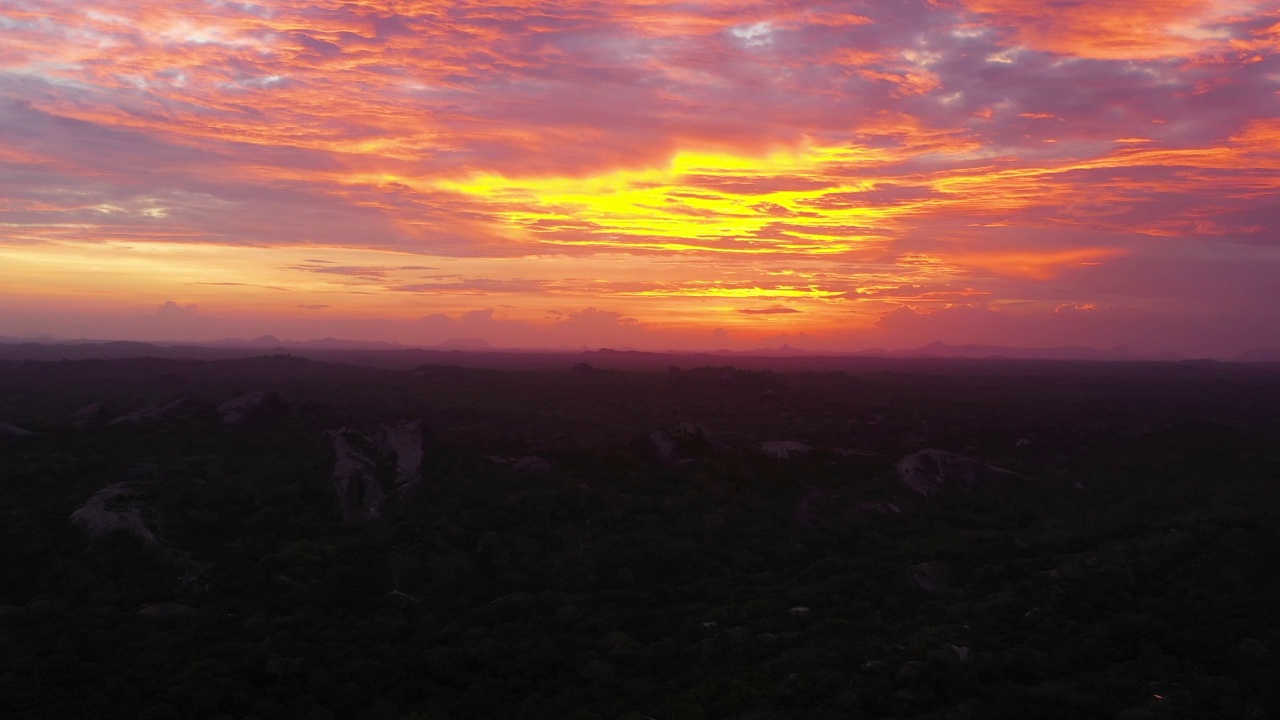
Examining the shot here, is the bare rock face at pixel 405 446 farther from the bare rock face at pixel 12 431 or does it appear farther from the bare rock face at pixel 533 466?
the bare rock face at pixel 12 431

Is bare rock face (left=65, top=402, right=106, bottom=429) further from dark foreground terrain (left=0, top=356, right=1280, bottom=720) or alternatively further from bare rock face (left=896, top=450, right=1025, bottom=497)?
bare rock face (left=896, top=450, right=1025, bottom=497)

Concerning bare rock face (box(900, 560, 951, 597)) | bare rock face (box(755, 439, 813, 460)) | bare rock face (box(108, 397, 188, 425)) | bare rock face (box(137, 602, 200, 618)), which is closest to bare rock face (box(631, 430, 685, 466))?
bare rock face (box(755, 439, 813, 460))

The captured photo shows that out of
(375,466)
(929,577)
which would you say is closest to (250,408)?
(375,466)

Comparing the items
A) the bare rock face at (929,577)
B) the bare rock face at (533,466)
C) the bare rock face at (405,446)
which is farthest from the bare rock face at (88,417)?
the bare rock face at (929,577)

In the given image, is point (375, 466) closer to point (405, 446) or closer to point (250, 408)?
point (405, 446)

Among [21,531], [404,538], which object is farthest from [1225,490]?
[21,531]
